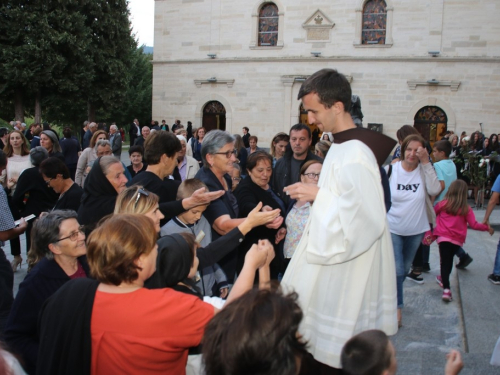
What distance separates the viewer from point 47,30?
24594 mm

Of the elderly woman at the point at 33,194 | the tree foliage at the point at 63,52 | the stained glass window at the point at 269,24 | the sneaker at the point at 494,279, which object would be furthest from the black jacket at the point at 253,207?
the tree foliage at the point at 63,52

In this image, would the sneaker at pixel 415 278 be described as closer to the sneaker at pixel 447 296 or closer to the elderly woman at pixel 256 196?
the sneaker at pixel 447 296

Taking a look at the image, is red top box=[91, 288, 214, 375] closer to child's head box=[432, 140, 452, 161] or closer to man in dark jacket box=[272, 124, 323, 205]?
man in dark jacket box=[272, 124, 323, 205]

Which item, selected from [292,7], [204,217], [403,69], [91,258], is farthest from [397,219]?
[292,7]

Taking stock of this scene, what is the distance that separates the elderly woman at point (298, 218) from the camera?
Result: 14.0 ft

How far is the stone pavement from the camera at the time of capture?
13.7ft

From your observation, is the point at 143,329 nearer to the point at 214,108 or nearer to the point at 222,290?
the point at 222,290

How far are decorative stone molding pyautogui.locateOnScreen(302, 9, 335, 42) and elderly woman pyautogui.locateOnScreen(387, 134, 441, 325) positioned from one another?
60.6 ft

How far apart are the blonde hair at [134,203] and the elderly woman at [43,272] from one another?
1.11 feet

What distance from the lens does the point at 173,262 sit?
2.46 metres

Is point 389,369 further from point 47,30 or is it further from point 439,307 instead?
point 47,30

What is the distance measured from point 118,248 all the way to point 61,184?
11.6 ft

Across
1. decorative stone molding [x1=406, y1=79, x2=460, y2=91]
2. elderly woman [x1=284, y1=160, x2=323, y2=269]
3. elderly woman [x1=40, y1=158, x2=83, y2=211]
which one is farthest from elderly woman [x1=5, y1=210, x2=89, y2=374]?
decorative stone molding [x1=406, y1=79, x2=460, y2=91]

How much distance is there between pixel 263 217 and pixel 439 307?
11.1 ft
